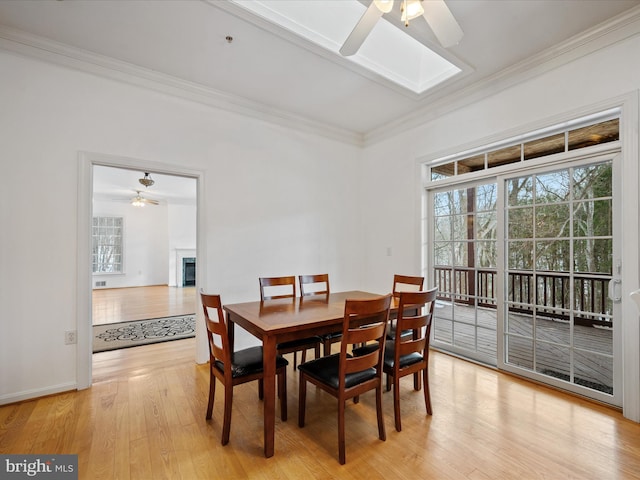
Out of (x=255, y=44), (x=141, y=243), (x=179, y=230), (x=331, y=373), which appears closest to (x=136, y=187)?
(x=179, y=230)

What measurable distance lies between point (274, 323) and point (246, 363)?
368 millimetres

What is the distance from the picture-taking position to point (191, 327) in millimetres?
4543

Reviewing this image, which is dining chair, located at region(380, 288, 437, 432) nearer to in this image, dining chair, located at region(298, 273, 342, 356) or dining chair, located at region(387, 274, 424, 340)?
dining chair, located at region(387, 274, 424, 340)

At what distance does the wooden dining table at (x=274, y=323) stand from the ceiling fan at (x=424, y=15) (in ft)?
6.20

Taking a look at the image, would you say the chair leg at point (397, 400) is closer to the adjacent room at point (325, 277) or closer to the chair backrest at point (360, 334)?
the adjacent room at point (325, 277)

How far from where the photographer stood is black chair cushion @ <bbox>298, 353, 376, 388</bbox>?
73.3 inches

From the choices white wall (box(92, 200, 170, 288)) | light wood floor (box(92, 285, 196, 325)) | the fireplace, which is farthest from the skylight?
white wall (box(92, 200, 170, 288))

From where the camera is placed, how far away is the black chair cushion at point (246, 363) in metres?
1.95

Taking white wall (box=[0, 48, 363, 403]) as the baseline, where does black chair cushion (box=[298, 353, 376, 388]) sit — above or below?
below

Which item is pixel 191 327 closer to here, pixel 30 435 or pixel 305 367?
pixel 30 435

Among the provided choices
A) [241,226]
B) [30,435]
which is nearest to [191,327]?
[241,226]

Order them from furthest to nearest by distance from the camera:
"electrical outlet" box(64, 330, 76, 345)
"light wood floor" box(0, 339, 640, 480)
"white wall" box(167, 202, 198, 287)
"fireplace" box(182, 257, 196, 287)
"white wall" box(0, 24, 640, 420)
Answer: "white wall" box(167, 202, 198, 287)
"fireplace" box(182, 257, 196, 287)
"electrical outlet" box(64, 330, 76, 345)
"white wall" box(0, 24, 640, 420)
"light wood floor" box(0, 339, 640, 480)

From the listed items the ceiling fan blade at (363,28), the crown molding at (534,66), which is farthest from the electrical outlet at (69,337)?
the crown molding at (534,66)

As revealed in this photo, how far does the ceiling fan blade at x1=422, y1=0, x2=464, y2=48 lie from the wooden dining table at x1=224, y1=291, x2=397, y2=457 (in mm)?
1898
